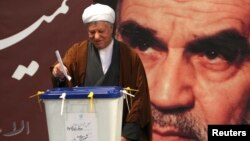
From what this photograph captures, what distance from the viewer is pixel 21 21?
3.18 meters

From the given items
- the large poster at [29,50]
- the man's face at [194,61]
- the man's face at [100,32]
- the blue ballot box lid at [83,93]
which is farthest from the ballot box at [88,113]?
the large poster at [29,50]

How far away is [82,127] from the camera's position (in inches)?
74.7

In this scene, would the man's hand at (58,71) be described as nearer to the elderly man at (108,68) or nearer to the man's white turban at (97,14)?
the elderly man at (108,68)

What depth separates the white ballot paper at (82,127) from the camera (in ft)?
6.21

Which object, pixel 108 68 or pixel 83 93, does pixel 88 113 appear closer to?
pixel 83 93

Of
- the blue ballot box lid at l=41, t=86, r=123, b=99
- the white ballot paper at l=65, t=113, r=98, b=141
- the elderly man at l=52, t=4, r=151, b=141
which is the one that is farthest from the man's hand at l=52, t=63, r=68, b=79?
the white ballot paper at l=65, t=113, r=98, b=141

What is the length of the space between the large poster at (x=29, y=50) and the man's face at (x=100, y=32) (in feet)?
3.06

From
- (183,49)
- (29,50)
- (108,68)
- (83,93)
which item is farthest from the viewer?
(29,50)

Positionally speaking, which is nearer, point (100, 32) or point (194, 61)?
point (100, 32)

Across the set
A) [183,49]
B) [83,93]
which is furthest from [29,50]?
[83,93]

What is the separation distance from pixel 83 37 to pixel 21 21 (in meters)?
0.46

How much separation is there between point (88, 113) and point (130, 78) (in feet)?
1.30

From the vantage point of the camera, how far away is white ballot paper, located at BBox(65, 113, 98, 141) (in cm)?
189

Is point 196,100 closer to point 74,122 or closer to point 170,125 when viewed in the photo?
point 170,125
